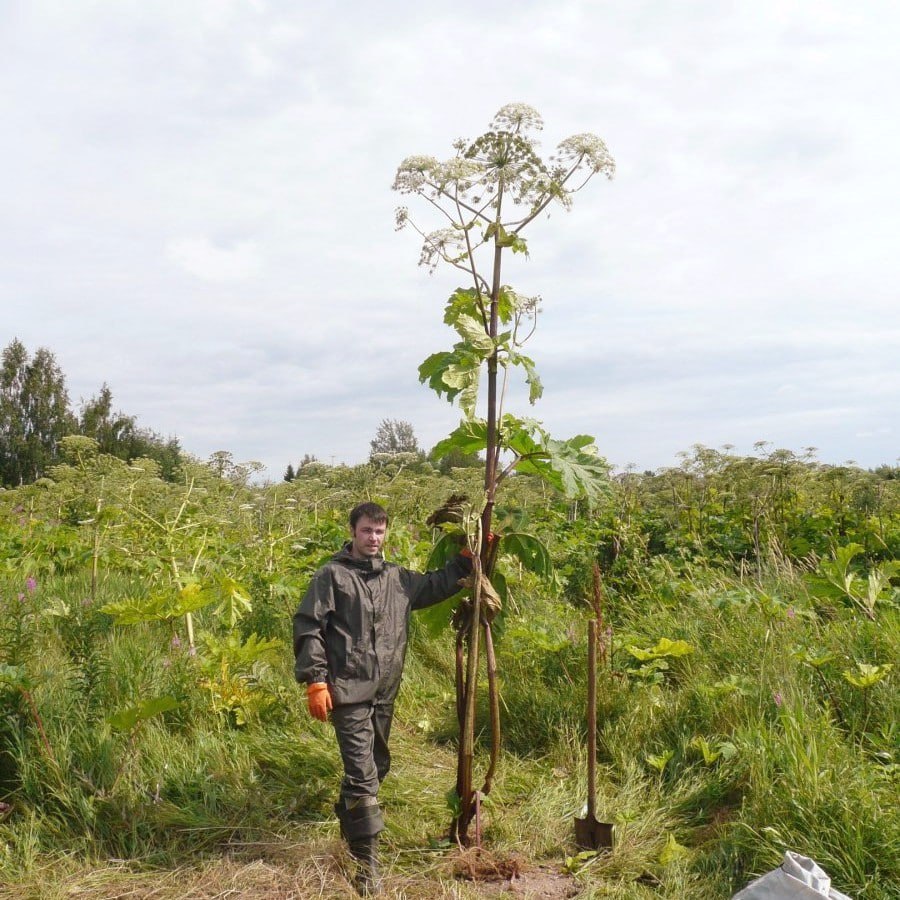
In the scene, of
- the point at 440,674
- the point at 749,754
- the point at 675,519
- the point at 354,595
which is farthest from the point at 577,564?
the point at 354,595

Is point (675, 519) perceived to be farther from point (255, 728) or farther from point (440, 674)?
point (255, 728)

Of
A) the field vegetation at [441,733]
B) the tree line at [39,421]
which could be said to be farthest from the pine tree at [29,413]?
the field vegetation at [441,733]

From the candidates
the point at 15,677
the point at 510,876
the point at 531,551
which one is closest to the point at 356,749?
the point at 510,876

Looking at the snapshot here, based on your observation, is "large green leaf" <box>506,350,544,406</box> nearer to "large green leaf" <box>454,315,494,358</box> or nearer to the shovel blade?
"large green leaf" <box>454,315,494,358</box>

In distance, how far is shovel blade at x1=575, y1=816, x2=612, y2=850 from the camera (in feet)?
11.7

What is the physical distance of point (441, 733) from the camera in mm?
4883

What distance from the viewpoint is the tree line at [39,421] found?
30.1 metres

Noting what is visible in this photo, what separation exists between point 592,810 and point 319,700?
1.29m

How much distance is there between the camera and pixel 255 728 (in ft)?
15.0

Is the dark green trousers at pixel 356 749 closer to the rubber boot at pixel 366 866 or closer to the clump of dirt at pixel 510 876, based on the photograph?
the rubber boot at pixel 366 866

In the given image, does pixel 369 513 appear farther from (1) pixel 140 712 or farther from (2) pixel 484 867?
(2) pixel 484 867

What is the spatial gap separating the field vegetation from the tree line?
81.4 feet

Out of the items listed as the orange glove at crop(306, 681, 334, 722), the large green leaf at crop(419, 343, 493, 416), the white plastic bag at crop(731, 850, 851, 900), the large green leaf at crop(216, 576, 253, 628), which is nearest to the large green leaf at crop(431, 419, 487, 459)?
the large green leaf at crop(419, 343, 493, 416)

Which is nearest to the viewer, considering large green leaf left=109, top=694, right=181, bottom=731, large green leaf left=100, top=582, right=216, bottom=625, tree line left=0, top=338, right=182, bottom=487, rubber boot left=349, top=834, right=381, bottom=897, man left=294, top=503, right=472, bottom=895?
rubber boot left=349, top=834, right=381, bottom=897
